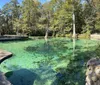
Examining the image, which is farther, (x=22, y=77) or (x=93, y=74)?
(x=22, y=77)

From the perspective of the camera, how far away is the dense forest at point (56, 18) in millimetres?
29453

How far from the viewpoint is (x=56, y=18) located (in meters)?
30.6

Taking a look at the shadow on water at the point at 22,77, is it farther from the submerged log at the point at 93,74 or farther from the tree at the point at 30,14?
the tree at the point at 30,14

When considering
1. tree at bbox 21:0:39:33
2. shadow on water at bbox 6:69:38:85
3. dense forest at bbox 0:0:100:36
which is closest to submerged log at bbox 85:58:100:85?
shadow on water at bbox 6:69:38:85

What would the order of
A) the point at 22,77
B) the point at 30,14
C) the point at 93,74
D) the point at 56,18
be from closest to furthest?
the point at 93,74 < the point at 22,77 < the point at 56,18 < the point at 30,14

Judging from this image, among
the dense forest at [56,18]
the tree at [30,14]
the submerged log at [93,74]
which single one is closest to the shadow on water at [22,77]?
the submerged log at [93,74]

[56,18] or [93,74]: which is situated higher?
[56,18]

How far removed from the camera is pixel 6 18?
1425 inches

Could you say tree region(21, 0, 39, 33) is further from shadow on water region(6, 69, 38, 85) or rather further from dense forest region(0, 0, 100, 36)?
shadow on water region(6, 69, 38, 85)

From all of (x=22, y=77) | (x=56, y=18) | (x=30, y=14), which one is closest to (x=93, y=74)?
(x=22, y=77)

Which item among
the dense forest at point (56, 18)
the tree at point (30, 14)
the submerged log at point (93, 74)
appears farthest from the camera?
the tree at point (30, 14)

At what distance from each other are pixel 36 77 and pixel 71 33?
24.4 meters

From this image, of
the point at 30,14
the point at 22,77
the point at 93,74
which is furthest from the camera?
the point at 30,14

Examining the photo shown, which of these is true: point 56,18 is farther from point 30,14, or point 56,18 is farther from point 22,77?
point 22,77
